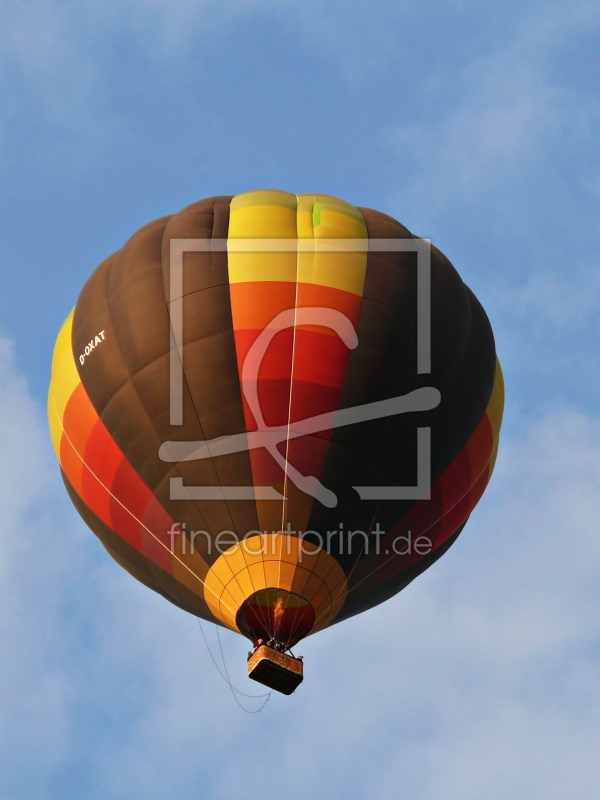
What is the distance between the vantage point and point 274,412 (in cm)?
1900

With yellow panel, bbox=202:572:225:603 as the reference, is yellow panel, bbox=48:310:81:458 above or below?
above

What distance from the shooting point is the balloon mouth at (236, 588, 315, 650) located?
62.0ft

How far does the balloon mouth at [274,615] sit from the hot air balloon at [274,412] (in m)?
0.02

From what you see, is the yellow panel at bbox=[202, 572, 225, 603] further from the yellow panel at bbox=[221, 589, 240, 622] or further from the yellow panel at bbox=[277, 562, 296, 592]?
the yellow panel at bbox=[277, 562, 296, 592]

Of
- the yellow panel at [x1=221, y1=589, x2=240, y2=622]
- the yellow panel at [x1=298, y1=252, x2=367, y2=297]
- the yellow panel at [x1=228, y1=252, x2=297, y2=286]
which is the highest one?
the yellow panel at [x1=298, y1=252, x2=367, y2=297]

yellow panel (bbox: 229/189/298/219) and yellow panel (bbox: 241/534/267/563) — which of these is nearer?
yellow panel (bbox: 241/534/267/563)

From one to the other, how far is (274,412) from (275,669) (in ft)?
10.1

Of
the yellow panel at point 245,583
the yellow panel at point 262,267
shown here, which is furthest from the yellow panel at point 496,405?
the yellow panel at point 245,583

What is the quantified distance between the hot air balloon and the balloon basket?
2 centimetres

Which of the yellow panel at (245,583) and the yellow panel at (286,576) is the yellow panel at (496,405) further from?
the yellow panel at (245,583)

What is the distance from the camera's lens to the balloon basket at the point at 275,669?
18531mm

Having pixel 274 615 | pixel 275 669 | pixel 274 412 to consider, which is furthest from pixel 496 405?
pixel 275 669

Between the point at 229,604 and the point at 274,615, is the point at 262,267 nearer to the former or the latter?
the point at 229,604

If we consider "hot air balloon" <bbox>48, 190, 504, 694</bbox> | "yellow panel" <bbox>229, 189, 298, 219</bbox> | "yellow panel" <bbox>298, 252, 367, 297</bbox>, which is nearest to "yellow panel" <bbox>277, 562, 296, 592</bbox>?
"hot air balloon" <bbox>48, 190, 504, 694</bbox>
